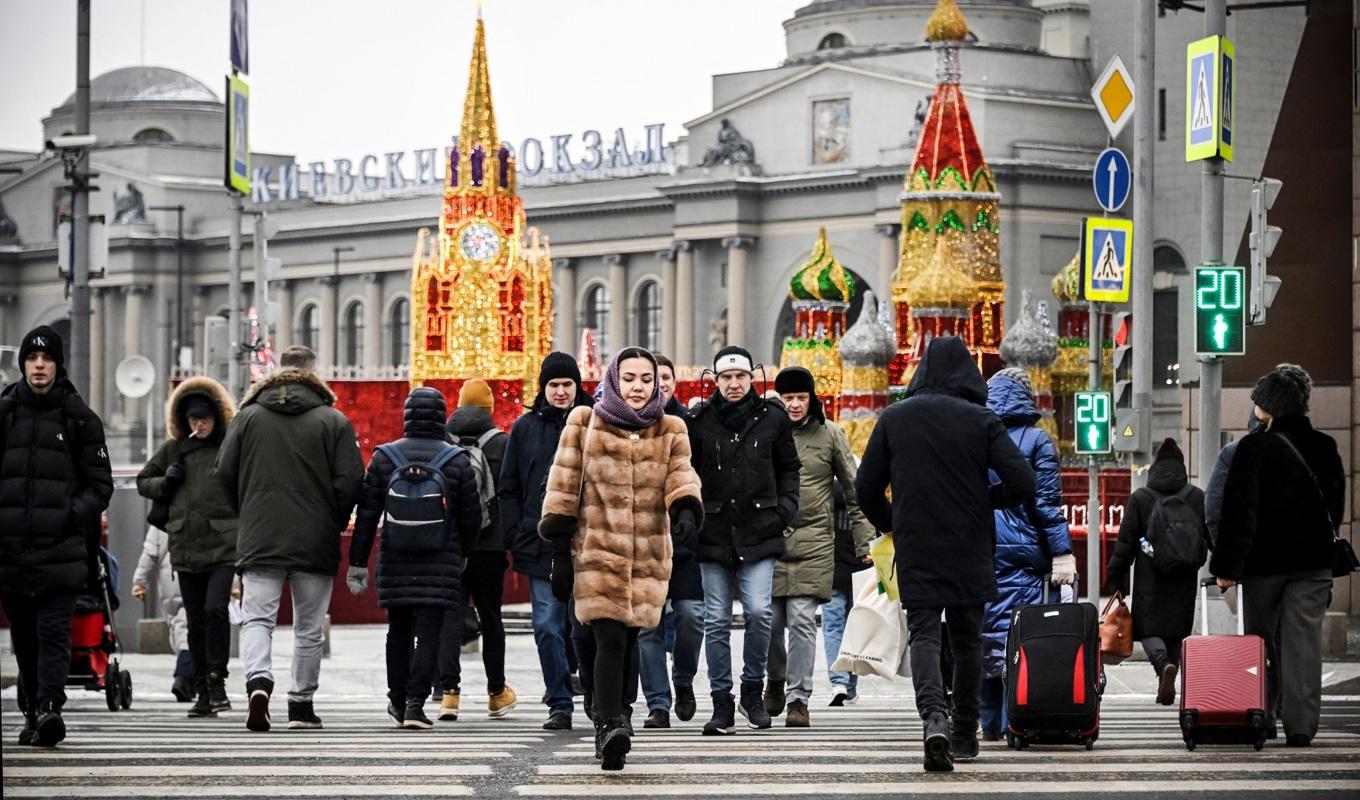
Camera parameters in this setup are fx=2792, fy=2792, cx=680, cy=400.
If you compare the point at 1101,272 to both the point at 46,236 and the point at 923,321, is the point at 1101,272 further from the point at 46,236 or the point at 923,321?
the point at 46,236

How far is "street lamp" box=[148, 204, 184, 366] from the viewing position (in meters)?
102

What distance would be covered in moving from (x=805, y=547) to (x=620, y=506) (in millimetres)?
3267

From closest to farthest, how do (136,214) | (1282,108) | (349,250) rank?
1. (1282,108)
2. (349,250)
3. (136,214)

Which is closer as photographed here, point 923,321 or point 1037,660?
point 1037,660

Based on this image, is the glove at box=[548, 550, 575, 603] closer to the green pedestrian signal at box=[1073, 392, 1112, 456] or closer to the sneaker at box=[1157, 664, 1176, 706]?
the sneaker at box=[1157, 664, 1176, 706]

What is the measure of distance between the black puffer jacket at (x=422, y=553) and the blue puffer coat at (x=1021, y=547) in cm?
Answer: 313

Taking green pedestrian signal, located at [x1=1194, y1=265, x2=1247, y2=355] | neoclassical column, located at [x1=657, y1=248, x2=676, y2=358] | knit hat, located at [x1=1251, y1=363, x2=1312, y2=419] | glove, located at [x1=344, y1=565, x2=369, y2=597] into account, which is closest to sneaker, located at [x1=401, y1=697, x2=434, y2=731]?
glove, located at [x1=344, y1=565, x2=369, y2=597]

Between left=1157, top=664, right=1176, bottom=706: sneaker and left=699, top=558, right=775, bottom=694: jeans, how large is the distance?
3895 mm

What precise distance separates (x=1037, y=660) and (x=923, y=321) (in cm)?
2402

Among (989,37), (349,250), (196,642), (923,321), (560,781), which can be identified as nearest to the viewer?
(560,781)

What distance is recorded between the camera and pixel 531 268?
1524 inches

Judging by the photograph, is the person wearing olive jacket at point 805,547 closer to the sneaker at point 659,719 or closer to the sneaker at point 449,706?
the sneaker at point 659,719

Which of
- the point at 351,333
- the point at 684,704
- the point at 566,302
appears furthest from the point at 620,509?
the point at 351,333

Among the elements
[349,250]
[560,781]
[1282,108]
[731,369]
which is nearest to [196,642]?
[731,369]
